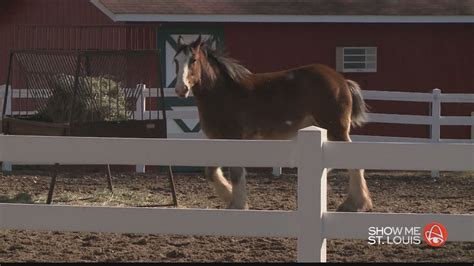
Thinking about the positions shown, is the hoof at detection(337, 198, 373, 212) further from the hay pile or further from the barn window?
the barn window

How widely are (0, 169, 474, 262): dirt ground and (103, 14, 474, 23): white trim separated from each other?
4126 millimetres

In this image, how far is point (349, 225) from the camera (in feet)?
20.0

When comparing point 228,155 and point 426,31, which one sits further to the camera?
point 426,31

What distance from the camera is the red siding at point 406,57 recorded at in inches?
786

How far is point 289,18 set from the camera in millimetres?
19203

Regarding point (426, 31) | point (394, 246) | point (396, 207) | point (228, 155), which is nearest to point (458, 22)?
point (426, 31)

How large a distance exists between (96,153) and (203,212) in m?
0.80

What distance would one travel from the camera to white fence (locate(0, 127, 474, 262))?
6066 mm

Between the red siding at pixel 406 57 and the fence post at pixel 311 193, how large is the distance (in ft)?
45.6

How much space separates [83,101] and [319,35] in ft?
30.2

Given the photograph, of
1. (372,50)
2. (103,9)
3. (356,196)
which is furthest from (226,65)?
(372,50)

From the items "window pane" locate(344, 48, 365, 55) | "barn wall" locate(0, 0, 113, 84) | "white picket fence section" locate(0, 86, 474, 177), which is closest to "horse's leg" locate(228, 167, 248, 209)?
"white picket fence section" locate(0, 86, 474, 177)

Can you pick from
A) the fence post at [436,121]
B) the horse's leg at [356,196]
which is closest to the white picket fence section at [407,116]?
the fence post at [436,121]

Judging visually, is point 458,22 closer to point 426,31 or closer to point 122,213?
point 426,31
